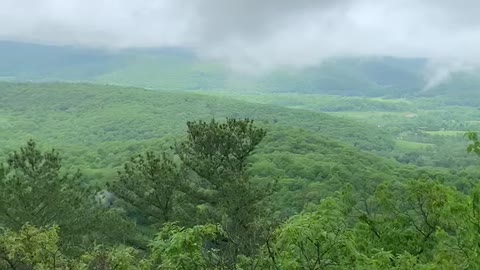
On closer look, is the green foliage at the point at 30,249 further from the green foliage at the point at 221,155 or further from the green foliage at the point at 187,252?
the green foliage at the point at 221,155

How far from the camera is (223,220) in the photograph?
35.4ft

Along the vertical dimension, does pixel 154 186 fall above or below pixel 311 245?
below

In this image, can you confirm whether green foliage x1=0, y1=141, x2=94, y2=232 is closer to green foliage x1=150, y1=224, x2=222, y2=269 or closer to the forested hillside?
the forested hillside

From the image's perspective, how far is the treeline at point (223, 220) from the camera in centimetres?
958

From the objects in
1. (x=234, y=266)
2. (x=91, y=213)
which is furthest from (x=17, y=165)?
(x=234, y=266)

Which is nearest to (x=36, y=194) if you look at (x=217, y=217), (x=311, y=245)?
(x=217, y=217)

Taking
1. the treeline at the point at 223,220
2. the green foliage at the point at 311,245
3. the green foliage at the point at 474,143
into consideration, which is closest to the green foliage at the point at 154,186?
the treeline at the point at 223,220

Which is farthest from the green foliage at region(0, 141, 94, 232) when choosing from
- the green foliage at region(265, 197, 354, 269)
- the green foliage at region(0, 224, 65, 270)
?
the green foliage at region(265, 197, 354, 269)

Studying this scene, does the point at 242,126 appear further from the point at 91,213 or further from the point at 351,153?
the point at 351,153

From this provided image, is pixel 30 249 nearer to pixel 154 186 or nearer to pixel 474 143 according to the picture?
pixel 474 143

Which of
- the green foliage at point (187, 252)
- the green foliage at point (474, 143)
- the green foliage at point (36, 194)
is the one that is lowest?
the green foliage at point (36, 194)

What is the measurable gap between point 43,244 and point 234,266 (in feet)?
18.5

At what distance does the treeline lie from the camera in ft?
31.4

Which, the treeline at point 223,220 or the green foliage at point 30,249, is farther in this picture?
the green foliage at point 30,249
